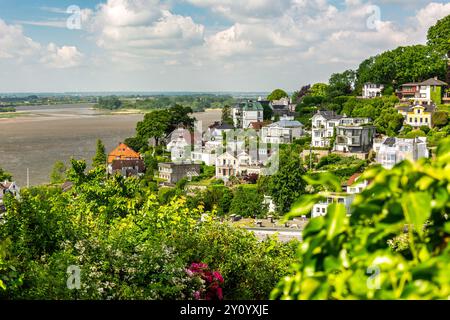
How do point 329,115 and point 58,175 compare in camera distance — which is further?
point 329,115

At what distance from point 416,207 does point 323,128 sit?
2511cm

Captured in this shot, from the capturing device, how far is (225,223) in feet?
17.8

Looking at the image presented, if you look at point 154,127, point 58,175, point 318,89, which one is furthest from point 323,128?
point 318,89

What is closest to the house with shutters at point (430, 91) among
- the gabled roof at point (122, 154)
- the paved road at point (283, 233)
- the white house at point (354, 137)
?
the white house at point (354, 137)

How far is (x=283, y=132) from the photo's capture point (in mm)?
28000

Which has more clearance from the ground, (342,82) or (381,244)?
(342,82)

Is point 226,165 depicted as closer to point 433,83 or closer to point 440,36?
point 433,83

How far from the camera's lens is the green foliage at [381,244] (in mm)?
951

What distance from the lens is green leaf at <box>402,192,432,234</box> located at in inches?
36.4

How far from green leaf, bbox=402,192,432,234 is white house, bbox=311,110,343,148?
2387 centimetres

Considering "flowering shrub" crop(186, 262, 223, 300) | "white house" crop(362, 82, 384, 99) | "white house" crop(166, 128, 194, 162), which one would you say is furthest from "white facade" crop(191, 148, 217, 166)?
"flowering shrub" crop(186, 262, 223, 300)

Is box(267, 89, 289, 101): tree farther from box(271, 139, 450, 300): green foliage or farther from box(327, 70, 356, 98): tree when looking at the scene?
box(271, 139, 450, 300): green foliage
